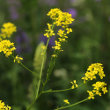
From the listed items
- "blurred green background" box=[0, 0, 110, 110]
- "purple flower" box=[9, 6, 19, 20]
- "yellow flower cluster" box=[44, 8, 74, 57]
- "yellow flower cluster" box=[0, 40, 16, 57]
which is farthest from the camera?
"purple flower" box=[9, 6, 19, 20]

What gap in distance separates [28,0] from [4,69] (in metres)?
1.02

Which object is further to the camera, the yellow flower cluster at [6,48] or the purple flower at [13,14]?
the purple flower at [13,14]

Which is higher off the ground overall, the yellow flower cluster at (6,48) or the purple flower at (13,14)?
the purple flower at (13,14)

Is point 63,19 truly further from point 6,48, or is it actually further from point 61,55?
point 61,55

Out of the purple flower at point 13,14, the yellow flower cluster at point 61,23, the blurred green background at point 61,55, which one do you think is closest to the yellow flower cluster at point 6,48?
the yellow flower cluster at point 61,23

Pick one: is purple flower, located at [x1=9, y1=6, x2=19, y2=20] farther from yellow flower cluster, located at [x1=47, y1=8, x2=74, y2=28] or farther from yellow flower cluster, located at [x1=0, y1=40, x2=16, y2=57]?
yellow flower cluster, located at [x1=0, y1=40, x2=16, y2=57]

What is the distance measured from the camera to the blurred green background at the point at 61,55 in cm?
279

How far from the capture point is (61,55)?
3.51 m

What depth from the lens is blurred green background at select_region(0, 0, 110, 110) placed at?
2.79m

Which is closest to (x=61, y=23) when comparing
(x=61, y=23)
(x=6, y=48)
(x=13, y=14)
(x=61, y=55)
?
(x=61, y=23)

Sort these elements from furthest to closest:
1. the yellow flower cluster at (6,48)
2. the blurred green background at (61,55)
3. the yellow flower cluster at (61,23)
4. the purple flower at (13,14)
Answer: the purple flower at (13,14)
the blurred green background at (61,55)
the yellow flower cluster at (61,23)
the yellow flower cluster at (6,48)

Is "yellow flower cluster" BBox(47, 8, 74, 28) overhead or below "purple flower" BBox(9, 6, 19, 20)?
below

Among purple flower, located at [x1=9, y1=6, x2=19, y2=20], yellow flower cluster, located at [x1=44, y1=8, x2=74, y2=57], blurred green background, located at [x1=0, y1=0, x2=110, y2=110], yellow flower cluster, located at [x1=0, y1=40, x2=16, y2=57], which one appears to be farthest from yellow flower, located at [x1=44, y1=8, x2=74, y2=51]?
purple flower, located at [x1=9, y1=6, x2=19, y2=20]

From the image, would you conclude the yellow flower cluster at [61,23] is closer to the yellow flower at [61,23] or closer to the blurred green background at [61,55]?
the yellow flower at [61,23]
